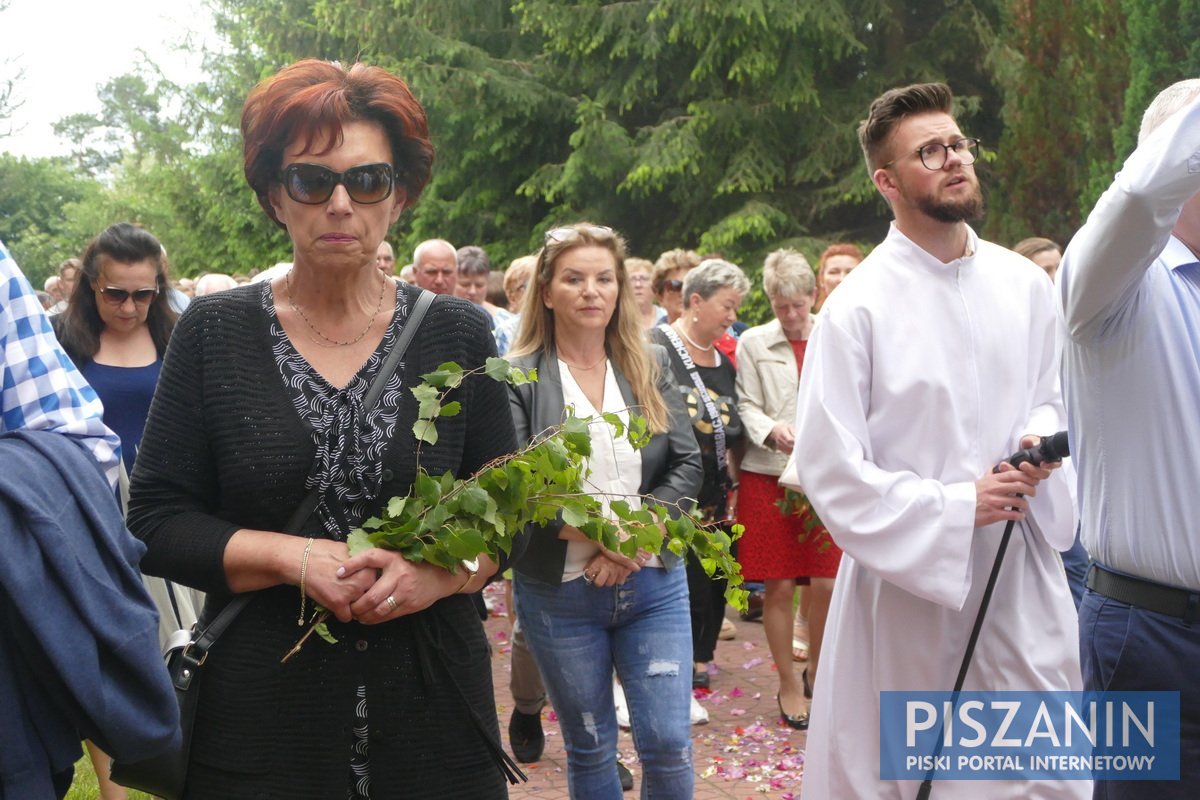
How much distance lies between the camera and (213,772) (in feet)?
8.80

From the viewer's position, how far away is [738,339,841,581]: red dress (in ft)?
→ 23.9

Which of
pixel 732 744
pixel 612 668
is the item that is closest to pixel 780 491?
pixel 732 744

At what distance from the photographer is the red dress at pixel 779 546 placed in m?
7.28

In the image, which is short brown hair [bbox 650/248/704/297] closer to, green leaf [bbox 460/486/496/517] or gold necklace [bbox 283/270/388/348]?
gold necklace [bbox 283/270/388/348]

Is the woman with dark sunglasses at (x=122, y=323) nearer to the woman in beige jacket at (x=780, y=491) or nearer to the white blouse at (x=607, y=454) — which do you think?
the white blouse at (x=607, y=454)

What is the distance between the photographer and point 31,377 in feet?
8.07

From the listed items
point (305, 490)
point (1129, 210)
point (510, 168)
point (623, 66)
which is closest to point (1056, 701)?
point (1129, 210)

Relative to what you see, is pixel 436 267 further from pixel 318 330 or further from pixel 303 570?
pixel 303 570

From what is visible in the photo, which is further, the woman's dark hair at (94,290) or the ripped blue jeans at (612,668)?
the woman's dark hair at (94,290)

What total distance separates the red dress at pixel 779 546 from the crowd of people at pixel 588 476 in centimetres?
236

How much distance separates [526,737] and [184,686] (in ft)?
12.9

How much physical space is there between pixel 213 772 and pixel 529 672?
3.50 meters

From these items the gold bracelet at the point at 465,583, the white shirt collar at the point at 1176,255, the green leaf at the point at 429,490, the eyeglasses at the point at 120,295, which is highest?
the eyeglasses at the point at 120,295

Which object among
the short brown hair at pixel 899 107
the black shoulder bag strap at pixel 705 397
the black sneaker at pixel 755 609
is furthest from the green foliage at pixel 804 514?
the short brown hair at pixel 899 107
